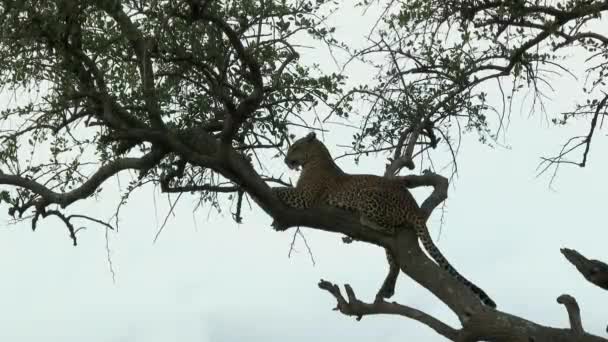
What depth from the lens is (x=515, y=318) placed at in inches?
322

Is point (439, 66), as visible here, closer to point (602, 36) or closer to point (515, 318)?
point (602, 36)

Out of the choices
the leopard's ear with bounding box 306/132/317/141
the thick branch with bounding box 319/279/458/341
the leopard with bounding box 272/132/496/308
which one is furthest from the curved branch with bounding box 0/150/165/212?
the leopard's ear with bounding box 306/132/317/141

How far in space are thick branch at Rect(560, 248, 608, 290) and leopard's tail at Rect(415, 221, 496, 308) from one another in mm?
697

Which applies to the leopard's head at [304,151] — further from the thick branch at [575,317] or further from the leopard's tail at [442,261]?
the thick branch at [575,317]

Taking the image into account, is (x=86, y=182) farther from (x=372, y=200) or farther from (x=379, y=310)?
Result: (x=379, y=310)

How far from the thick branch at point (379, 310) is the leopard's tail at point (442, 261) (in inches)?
16.3

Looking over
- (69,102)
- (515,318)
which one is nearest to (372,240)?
(515,318)

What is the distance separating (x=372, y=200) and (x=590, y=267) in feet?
5.78

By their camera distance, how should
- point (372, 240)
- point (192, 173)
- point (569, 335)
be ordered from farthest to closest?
point (192, 173) → point (372, 240) → point (569, 335)

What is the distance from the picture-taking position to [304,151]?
10188 millimetres

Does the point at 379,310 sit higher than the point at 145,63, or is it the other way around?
the point at 145,63

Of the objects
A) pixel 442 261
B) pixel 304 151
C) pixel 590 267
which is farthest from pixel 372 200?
pixel 590 267

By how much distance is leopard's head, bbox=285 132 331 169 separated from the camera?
33.2ft

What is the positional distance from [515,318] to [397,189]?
4.97ft
